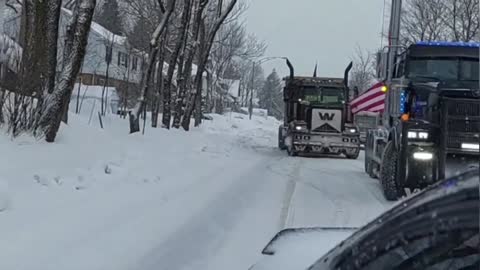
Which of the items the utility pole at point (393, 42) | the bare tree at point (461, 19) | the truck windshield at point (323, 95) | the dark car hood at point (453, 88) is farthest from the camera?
the bare tree at point (461, 19)

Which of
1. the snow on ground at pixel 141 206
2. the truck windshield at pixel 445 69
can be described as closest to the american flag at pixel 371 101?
the truck windshield at pixel 445 69

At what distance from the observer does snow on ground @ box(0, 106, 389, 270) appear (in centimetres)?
620

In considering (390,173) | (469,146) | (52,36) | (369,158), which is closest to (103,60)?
(369,158)

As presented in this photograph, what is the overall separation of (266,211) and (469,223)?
7.86 m

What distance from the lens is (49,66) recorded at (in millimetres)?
11445

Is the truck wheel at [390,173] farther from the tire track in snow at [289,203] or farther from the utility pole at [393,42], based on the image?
the utility pole at [393,42]

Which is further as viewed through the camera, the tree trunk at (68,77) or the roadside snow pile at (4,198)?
the tree trunk at (68,77)

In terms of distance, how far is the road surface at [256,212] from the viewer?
6.60 m

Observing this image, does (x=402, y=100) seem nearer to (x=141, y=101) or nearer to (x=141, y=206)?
(x=141, y=206)

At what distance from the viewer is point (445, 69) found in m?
12.4

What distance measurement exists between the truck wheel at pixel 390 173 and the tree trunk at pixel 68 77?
5.63m

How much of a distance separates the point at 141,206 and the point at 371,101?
40.8 ft

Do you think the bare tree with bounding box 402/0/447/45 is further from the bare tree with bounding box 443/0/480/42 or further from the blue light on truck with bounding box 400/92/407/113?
the blue light on truck with bounding box 400/92/407/113

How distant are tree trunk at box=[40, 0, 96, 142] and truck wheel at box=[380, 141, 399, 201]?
18.5ft
